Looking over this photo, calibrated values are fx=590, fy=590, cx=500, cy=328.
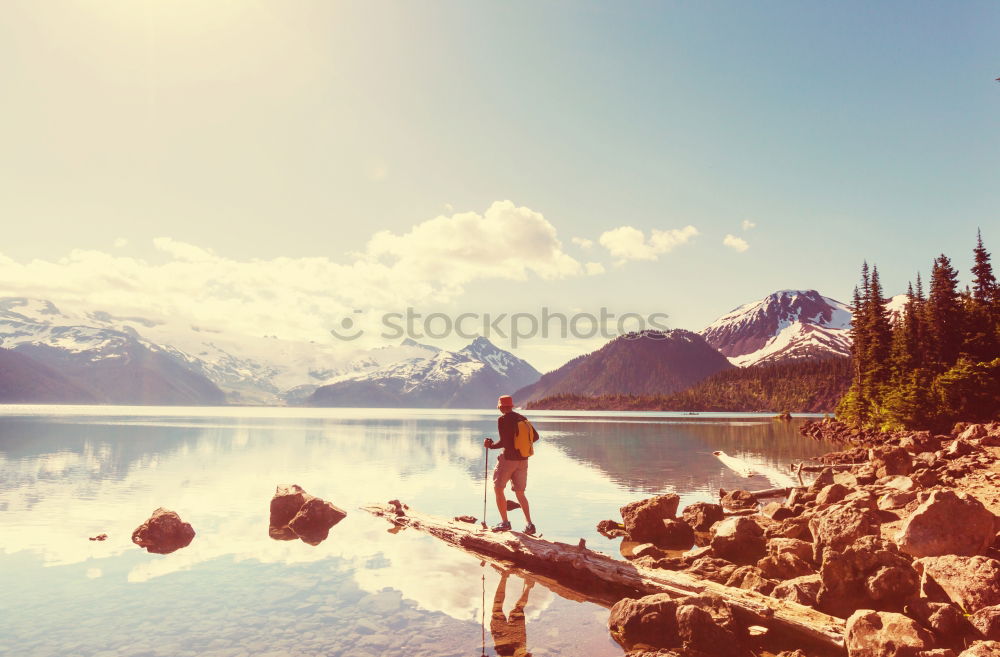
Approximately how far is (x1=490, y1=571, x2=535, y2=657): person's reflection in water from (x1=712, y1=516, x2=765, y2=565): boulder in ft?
17.0

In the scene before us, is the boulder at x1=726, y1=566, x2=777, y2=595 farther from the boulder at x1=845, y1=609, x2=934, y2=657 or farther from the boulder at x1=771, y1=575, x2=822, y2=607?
the boulder at x1=845, y1=609, x2=934, y2=657

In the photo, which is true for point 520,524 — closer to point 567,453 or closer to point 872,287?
point 567,453

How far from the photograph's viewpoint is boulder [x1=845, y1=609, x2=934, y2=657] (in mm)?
8227

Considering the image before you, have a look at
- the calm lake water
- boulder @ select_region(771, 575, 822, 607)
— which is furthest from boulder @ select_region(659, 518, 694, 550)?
boulder @ select_region(771, 575, 822, 607)

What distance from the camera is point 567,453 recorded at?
52.4 metres

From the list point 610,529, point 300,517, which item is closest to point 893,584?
point 610,529

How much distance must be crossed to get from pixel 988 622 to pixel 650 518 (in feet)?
34.3

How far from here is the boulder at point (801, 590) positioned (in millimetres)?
10844

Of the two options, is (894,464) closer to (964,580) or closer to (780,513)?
(780,513)

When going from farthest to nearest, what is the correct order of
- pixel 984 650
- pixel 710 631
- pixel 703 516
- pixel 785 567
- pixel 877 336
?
pixel 877 336 → pixel 703 516 → pixel 785 567 → pixel 710 631 → pixel 984 650

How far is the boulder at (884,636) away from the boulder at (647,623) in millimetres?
2790

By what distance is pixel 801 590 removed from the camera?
1109 centimetres

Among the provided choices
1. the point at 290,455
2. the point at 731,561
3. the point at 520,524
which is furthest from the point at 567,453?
the point at 731,561

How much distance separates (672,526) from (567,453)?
113ft
